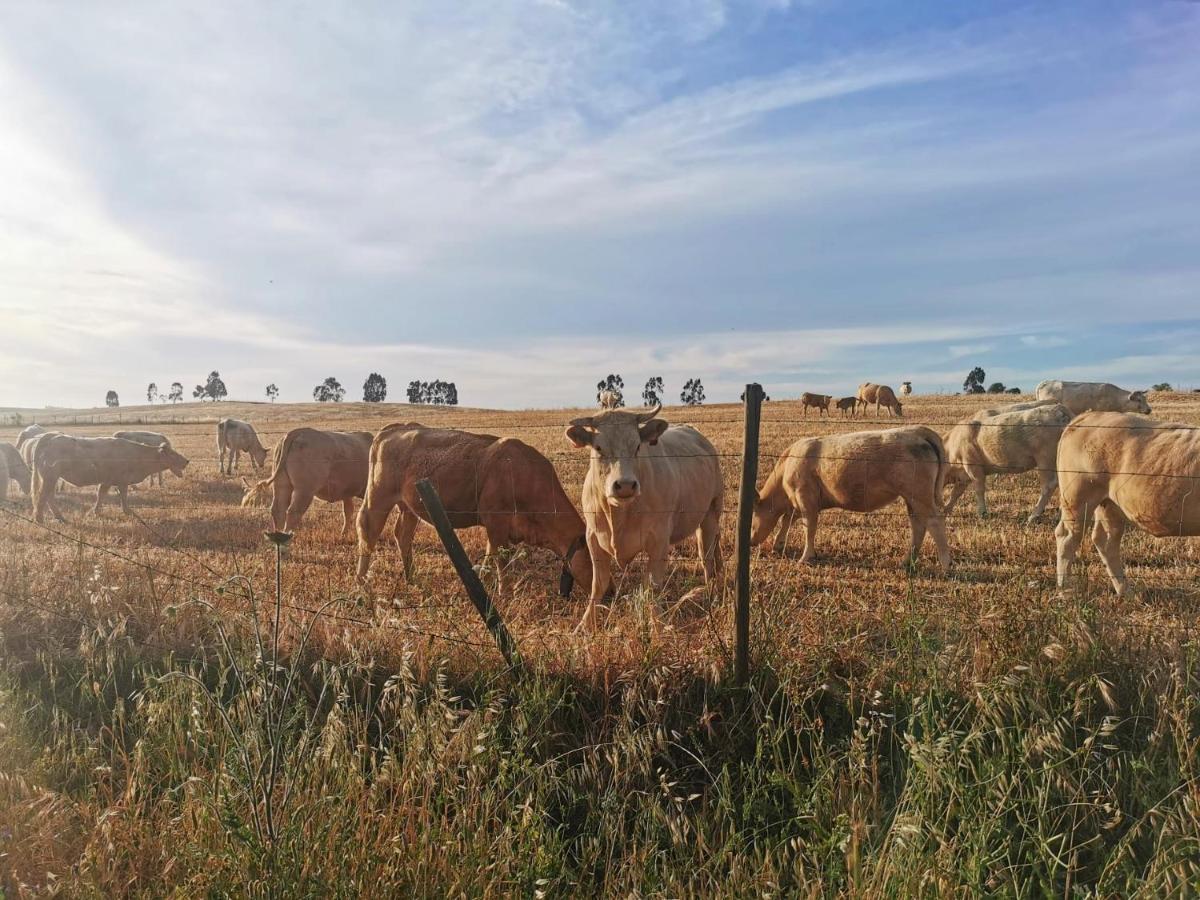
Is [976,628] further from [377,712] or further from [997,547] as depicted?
[997,547]

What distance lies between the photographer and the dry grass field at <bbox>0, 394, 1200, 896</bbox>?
3.08 m

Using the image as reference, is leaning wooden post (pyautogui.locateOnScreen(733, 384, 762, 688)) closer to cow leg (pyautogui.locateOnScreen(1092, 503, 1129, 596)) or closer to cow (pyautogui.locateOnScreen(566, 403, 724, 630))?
cow (pyautogui.locateOnScreen(566, 403, 724, 630))

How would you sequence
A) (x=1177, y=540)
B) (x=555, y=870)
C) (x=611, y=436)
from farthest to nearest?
(x=1177, y=540)
(x=611, y=436)
(x=555, y=870)

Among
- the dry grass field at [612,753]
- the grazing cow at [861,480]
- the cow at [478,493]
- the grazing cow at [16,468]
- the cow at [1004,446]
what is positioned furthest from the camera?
the grazing cow at [16,468]

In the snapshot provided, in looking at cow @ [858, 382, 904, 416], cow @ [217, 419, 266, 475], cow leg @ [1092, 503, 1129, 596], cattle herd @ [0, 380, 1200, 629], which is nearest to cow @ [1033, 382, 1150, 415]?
cattle herd @ [0, 380, 1200, 629]

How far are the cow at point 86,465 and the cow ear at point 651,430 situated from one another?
12954mm

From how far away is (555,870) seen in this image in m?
3.29

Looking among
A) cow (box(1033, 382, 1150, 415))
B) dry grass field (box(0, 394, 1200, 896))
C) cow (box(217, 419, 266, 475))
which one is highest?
cow (box(1033, 382, 1150, 415))

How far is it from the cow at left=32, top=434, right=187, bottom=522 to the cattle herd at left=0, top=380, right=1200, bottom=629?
6.05m

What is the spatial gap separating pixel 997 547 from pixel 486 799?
29.8 feet

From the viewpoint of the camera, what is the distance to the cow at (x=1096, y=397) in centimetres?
2381

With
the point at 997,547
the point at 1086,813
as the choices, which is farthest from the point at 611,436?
the point at 997,547

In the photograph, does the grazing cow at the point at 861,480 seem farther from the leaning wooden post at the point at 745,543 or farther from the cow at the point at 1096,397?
the cow at the point at 1096,397

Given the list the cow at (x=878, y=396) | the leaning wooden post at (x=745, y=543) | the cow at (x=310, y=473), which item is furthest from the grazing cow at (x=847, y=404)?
the leaning wooden post at (x=745, y=543)
